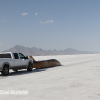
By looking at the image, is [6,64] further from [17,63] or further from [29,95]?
[29,95]

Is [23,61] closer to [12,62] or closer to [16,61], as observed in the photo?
[16,61]

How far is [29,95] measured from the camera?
7.29 meters

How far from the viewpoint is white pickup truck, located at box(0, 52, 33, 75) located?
1389cm

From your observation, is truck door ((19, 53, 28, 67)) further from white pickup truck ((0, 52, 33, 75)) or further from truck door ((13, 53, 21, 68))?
truck door ((13, 53, 21, 68))

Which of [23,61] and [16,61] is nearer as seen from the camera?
[16,61]

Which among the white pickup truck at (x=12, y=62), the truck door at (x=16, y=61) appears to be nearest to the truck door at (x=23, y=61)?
the white pickup truck at (x=12, y=62)

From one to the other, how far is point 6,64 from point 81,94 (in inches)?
324

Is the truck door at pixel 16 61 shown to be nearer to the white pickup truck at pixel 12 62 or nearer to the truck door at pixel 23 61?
the white pickup truck at pixel 12 62

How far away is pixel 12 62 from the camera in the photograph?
49.0 ft

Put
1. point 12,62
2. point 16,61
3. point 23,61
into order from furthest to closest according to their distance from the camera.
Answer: point 23,61, point 16,61, point 12,62

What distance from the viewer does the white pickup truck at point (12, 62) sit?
13891mm

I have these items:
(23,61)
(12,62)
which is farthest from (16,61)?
(23,61)

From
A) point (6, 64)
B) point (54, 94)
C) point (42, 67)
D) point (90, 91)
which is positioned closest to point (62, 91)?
point (54, 94)

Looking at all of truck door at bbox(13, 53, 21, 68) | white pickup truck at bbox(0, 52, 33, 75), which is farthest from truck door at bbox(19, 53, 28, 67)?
truck door at bbox(13, 53, 21, 68)
